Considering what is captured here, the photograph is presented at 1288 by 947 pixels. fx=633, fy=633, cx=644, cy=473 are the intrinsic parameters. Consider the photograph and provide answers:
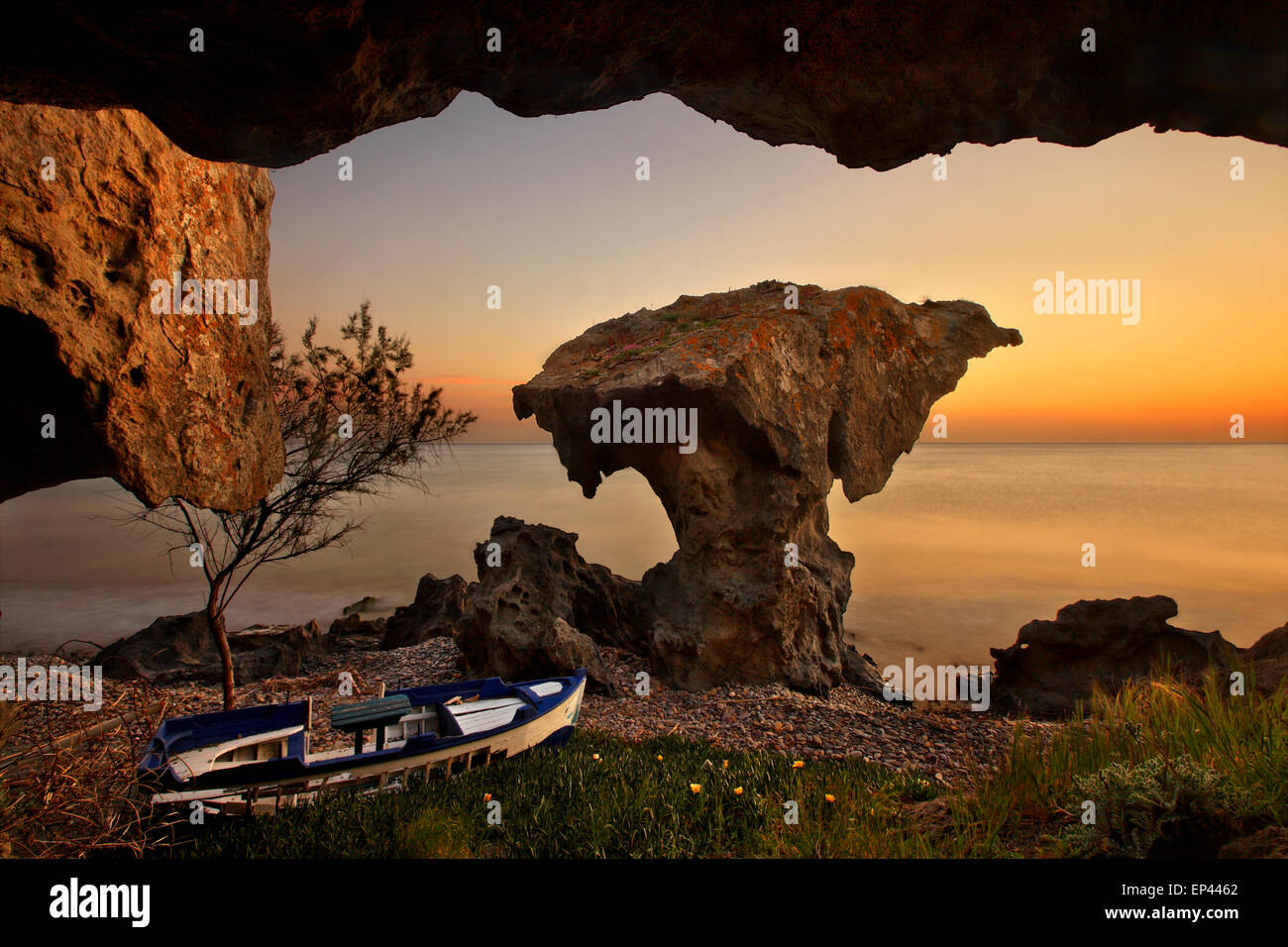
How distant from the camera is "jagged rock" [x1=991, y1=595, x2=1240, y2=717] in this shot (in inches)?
420

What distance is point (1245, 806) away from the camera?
133 inches

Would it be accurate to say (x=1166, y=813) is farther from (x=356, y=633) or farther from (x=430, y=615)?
(x=356, y=633)

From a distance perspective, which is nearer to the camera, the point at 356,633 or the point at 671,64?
the point at 671,64

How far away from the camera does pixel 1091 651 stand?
37.2 ft

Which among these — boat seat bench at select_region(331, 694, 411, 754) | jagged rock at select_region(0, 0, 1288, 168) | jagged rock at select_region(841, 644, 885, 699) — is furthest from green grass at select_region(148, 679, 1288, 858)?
jagged rock at select_region(841, 644, 885, 699)

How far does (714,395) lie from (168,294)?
7.29m

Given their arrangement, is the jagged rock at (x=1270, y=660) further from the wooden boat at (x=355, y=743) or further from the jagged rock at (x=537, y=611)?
the jagged rock at (x=537, y=611)

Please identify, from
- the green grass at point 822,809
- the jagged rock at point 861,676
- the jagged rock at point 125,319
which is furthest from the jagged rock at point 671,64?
the jagged rock at point 861,676

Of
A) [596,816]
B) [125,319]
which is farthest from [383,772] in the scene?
[125,319]

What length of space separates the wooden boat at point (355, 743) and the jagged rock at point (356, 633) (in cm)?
841

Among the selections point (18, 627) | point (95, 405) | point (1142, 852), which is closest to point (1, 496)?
point (95, 405)

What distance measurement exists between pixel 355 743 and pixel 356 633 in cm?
1096

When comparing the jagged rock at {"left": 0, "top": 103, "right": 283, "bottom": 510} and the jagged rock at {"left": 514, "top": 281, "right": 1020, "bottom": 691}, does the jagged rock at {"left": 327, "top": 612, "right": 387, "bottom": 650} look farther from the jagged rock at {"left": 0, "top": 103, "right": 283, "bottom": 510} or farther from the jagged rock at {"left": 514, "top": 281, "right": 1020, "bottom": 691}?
the jagged rock at {"left": 0, "top": 103, "right": 283, "bottom": 510}
